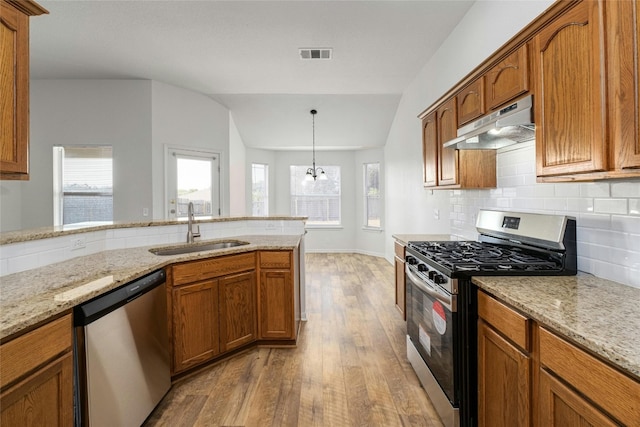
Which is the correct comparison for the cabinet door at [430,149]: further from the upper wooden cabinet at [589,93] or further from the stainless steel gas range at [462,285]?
the upper wooden cabinet at [589,93]

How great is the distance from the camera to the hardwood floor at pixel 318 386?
194cm

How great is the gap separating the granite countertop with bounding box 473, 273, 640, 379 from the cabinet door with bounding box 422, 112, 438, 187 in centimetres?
158

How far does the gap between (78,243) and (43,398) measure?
4.30 feet

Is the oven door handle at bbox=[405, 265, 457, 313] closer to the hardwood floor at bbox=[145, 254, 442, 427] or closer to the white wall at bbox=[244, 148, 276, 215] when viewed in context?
the hardwood floor at bbox=[145, 254, 442, 427]

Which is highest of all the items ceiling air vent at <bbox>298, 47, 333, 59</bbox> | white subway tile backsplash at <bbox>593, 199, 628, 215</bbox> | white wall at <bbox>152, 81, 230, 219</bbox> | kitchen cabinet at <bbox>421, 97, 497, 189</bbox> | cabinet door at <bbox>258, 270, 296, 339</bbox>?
ceiling air vent at <bbox>298, 47, 333, 59</bbox>

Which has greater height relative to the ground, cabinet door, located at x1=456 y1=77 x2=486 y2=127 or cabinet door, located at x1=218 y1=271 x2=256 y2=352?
cabinet door, located at x1=456 y1=77 x2=486 y2=127

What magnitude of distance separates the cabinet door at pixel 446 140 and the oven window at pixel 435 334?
37.7 inches

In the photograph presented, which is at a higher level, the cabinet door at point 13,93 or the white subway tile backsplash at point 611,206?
the cabinet door at point 13,93

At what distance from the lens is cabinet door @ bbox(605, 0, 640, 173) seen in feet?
3.52

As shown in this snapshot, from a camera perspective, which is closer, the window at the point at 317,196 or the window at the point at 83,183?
the window at the point at 83,183

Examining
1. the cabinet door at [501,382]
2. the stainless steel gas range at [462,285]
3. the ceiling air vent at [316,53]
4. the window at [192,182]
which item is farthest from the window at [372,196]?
the cabinet door at [501,382]

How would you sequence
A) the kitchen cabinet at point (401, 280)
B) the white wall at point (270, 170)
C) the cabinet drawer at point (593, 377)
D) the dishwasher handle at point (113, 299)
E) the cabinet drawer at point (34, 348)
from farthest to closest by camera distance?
the white wall at point (270, 170), the kitchen cabinet at point (401, 280), the dishwasher handle at point (113, 299), the cabinet drawer at point (34, 348), the cabinet drawer at point (593, 377)

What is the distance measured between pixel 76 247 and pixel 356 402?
2.16 metres

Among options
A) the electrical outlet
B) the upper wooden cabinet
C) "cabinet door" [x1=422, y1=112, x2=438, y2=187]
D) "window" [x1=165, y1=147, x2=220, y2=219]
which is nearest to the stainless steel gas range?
the upper wooden cabinet
